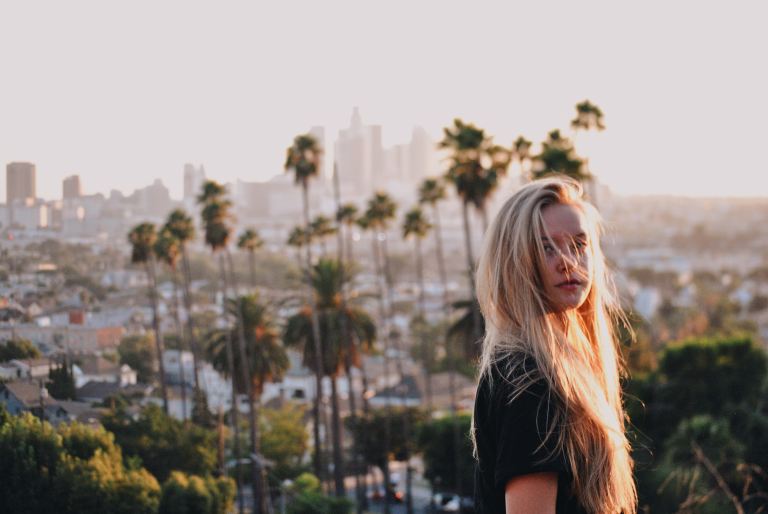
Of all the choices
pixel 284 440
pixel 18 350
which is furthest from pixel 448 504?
pixel 18 350

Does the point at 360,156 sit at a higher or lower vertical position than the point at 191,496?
higher

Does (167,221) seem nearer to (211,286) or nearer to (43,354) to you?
(211,286)

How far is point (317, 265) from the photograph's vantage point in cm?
2786

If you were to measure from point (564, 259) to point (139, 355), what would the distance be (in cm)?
594

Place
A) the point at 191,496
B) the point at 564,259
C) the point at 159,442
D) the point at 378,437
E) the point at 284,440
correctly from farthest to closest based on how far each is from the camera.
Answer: the point at 378,437, the point at 284,440, the point at 159,442, the point at 191,496, the point at 564,259

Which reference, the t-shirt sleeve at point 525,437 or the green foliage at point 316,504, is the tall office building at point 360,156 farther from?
the t-shirt sleeve at point 525,437

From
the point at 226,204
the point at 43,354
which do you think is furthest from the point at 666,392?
the point at 43,354

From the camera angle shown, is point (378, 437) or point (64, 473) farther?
point (378, 437)

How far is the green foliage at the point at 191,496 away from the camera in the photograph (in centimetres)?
530

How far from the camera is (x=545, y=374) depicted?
167 cm

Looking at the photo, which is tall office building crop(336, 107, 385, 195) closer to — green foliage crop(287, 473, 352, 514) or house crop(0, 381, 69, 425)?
green foliage crop(287, 473, 352, 514)

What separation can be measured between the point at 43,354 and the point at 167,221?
17.9 metres

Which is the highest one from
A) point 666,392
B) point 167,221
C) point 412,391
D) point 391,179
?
point 391,179

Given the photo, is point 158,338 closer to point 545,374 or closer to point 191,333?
point 191,333
